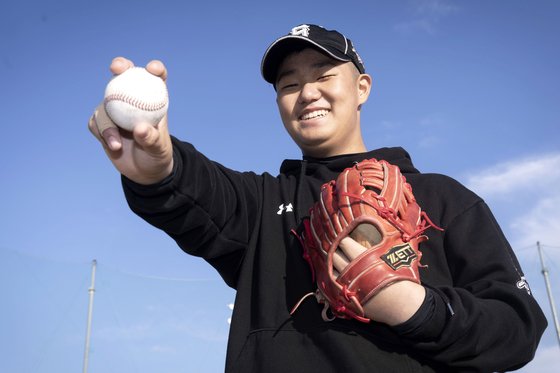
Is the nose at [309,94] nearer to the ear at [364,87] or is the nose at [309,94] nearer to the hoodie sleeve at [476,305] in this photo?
the ear at [364,87]

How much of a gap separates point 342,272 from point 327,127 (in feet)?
2.85

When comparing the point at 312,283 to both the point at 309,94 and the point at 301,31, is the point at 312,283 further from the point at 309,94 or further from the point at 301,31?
the point at 301,31

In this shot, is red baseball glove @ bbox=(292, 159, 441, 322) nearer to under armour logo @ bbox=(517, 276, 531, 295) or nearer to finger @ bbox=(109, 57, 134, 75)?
under armour logo @ bbox=(517, 276, 531, 295)

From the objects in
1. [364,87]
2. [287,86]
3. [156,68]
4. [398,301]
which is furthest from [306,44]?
[398,301]

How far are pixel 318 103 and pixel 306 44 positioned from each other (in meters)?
0.26

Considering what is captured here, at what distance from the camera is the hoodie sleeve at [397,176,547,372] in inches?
71.5

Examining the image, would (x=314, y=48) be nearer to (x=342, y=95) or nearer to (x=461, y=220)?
(x=342, y=95)

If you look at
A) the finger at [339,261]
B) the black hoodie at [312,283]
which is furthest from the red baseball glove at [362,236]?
the black hoodie at [312,283]

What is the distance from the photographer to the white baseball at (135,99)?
67.0 inches

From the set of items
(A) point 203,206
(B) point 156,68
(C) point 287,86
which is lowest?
(A) point 203,206

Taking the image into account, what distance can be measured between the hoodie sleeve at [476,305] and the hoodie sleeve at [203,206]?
2.30ft

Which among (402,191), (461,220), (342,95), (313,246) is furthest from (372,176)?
(342,95)

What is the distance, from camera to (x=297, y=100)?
2562 mm

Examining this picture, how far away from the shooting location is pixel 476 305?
1.87m
